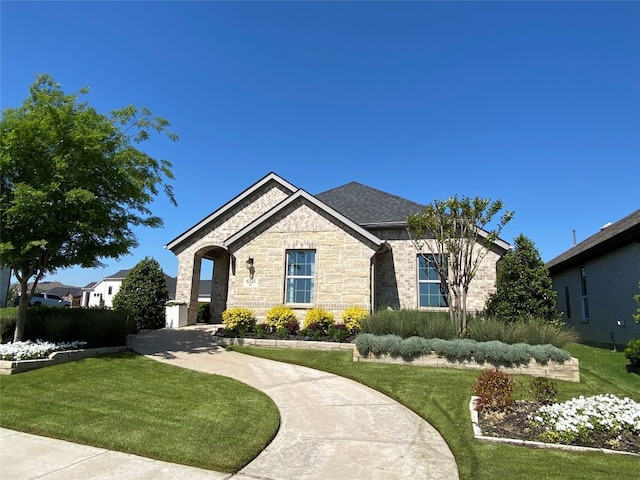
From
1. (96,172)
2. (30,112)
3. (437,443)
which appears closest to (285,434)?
(437,443)

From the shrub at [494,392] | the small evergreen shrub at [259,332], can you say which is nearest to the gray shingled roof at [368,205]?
the small evergreen shrub at [259,332]

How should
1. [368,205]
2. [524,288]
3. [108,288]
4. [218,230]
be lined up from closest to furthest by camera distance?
1. [524,288]
2. [368,205]
3. [218,230]
4. [108,288]

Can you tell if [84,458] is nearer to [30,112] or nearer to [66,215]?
[66,215]

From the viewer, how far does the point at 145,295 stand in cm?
1653

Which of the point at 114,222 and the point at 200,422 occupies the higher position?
the point at 114,222

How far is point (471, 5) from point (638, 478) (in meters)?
11.1

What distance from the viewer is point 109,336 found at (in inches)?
446

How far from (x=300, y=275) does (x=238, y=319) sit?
112 inches

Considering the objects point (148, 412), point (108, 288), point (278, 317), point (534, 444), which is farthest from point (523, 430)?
point (108, 288)

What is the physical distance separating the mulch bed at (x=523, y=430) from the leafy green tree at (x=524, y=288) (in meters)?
6.33

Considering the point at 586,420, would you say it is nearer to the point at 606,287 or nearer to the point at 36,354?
the point at 36,354

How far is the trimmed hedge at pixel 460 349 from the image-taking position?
9148 mm

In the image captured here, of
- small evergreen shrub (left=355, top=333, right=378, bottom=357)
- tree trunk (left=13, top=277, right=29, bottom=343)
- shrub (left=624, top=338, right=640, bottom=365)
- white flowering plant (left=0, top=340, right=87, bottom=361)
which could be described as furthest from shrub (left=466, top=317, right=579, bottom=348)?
tree trunk (left=13, top=277, right=29, bottom=343)

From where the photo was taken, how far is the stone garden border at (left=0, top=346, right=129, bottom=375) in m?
8.30
